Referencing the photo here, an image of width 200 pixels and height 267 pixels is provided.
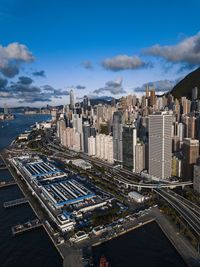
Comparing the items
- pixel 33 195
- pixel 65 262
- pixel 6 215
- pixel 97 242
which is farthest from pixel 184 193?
pixel 6 215

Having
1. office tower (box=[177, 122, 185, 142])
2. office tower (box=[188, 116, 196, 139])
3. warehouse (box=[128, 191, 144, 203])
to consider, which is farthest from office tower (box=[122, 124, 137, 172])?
office tower (box=[188, 116, 196, 139])

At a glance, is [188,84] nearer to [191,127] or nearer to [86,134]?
[191,127]

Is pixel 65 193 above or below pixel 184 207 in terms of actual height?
above

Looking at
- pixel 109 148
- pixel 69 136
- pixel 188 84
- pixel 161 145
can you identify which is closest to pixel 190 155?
pixel 161 145

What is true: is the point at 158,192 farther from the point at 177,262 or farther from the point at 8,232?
the point at 8,232

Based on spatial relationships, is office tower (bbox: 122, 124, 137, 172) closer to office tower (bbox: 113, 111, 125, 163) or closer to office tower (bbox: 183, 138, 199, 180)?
office tower (bbox: 113, 111, 125, 163)

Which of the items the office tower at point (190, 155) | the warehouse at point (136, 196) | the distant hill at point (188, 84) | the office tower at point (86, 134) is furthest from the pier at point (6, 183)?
the distant hill at point (188, 84)
